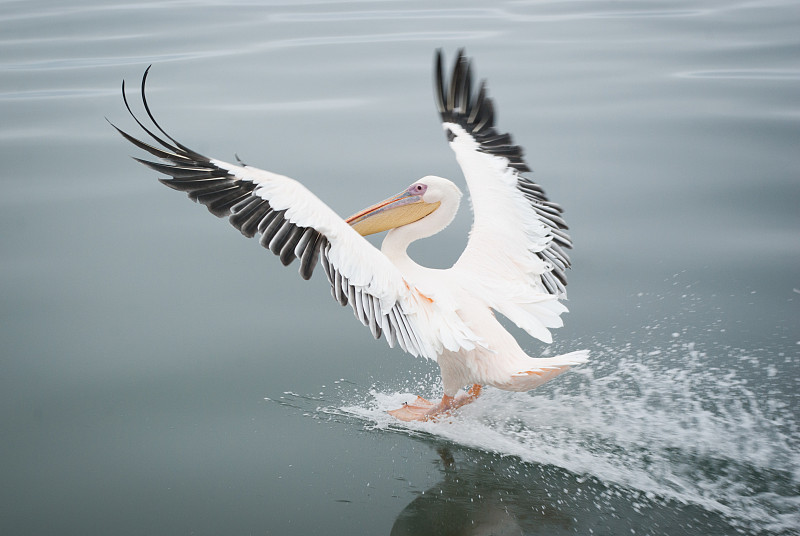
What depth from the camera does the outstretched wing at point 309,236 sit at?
13.5 feet

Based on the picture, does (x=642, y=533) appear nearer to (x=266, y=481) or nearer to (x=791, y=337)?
(x=266, y=481)

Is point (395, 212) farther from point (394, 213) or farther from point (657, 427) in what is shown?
point (657, 427)

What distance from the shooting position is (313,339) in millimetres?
5266

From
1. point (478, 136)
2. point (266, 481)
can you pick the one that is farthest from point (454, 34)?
point (266, 481)

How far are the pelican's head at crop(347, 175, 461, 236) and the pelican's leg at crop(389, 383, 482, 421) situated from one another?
1.03m

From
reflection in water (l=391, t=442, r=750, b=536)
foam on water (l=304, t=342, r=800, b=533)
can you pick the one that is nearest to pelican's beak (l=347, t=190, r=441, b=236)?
foam on water (l=304, t=342, r=800, b=533)

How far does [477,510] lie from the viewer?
149 inches

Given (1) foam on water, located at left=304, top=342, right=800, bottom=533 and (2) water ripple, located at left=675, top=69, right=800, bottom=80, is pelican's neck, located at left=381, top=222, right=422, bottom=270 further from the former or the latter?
(2) water ripple, located at left=675, top=69, right=800, bottom=80

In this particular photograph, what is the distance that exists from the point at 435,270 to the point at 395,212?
43 centimetres

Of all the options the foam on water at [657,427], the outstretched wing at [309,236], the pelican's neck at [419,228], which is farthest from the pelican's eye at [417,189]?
the foam on water at [657,427]

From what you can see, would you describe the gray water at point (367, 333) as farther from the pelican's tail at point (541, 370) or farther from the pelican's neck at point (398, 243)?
the pelican's neck at point (398, 243)

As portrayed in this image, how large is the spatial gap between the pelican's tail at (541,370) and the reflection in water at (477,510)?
512 millimetres

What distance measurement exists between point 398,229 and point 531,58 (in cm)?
800

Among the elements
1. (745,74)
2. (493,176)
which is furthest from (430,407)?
(745,74)
